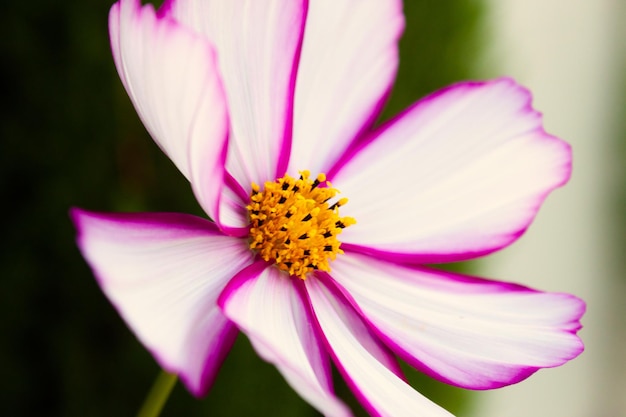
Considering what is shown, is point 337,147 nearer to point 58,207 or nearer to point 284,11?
point 284,11

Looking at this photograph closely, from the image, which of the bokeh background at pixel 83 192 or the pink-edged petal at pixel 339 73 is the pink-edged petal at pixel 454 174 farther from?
the bokeh background at pixel 83 192

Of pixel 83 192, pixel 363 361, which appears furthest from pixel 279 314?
pixel 83 192

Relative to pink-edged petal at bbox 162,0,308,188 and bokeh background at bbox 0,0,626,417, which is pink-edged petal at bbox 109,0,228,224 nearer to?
pink-edged petal at bbox 162,0,308,188

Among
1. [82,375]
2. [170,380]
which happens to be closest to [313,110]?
[170,380]

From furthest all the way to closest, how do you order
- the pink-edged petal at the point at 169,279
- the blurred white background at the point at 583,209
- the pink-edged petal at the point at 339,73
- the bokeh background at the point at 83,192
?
the blurred white background at the point at 583,209
the bokeh background at the point at 83,192
the pink-edged petal at the point at 339,73
the pink-edged petal at the point at 169,279

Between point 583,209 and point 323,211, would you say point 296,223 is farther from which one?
point 583,209

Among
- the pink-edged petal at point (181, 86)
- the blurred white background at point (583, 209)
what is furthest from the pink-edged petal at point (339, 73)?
the blurred white background at point (583, 209)
